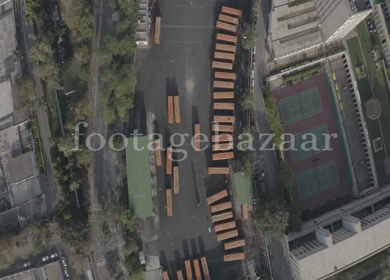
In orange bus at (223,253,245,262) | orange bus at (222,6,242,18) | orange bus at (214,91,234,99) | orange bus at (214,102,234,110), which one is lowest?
orange bus at (223,253,245,262)

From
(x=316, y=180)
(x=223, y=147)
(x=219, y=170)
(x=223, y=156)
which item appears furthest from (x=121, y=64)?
(x=316, y=180)

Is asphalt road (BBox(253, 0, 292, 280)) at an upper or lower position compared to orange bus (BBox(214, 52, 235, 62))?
lower

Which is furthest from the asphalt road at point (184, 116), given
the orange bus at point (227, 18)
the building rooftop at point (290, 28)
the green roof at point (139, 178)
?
the building rooftop at point (290, 28)

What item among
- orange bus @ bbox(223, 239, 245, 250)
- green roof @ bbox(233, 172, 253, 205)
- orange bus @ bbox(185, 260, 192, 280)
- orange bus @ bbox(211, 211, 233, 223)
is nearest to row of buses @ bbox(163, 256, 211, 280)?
orange bus @ bbox(185, 260, 192, 280)

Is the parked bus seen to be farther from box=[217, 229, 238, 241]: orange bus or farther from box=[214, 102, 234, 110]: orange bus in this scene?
box=[217, 229, 238, 241]: orange bus

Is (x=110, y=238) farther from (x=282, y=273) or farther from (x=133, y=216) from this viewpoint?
(x=282, y=273)
